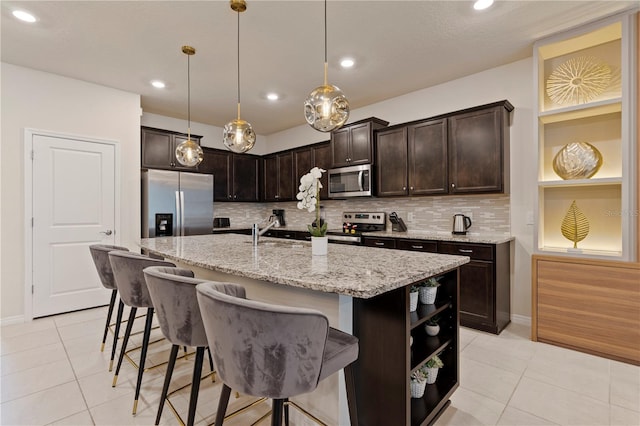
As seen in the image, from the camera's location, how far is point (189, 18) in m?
2.52

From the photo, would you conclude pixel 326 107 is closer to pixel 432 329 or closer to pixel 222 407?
pixel 432 329

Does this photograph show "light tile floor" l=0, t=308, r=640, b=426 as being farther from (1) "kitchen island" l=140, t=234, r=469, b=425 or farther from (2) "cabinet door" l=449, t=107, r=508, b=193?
(2) "cabinet door" l=449, t=107, r=508, b=193

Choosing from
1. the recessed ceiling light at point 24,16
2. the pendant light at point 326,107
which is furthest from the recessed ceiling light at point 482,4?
the recessed ceiling light at point 24,16

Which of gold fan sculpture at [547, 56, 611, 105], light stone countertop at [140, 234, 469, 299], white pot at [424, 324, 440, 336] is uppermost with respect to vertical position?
gold fan sculpture at [547, 56, 611, 105]

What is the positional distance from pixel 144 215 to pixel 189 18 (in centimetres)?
267

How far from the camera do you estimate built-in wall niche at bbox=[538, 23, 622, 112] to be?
8.78ft

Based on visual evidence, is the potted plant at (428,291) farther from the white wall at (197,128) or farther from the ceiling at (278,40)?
the white wall at (197,128)

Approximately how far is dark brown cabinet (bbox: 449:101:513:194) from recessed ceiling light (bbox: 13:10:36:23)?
3954 millimetres

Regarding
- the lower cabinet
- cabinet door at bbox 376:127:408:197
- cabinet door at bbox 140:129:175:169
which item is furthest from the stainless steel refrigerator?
the lower cabinet

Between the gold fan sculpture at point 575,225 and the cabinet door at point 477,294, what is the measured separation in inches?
28.2

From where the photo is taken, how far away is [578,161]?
2.72 meters

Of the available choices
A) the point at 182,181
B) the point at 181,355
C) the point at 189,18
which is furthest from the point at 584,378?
the point at 182,181

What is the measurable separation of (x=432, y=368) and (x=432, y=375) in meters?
0.06

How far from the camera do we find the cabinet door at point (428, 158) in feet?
11.6
